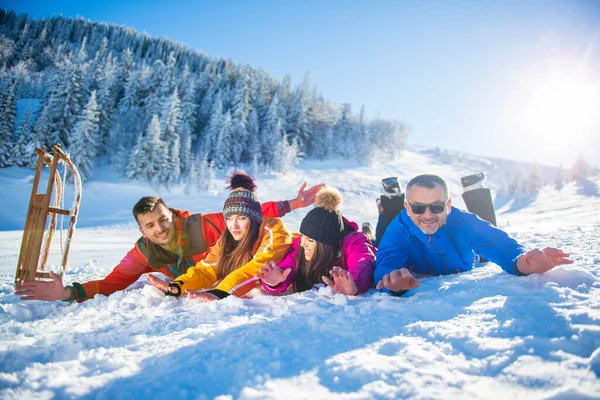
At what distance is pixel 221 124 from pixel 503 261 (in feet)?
125

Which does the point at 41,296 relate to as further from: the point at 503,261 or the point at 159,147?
the point at 159,147

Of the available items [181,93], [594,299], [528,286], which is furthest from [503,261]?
[181,93]

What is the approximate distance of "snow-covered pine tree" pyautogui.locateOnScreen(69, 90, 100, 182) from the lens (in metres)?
26.8

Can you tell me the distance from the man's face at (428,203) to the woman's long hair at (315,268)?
93cm

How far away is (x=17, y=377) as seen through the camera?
137cm

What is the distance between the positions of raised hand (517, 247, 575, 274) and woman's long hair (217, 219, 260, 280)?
2.55 m

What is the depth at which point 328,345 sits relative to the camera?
1633mm

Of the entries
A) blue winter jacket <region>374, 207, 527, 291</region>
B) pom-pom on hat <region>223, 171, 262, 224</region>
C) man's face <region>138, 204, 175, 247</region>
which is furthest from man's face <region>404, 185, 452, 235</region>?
man's face <region>138, 204, 175, 247</region>

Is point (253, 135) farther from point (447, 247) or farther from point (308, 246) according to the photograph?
point (447, 247)

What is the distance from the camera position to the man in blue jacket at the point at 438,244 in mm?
2389

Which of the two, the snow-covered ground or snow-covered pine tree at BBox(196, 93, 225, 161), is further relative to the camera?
snow-covered pine tree at BBox(196, 93, 225, 161)

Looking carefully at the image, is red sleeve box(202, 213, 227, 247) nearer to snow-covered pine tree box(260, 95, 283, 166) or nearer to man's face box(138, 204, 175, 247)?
man's face box(138, 204, 175, 247)

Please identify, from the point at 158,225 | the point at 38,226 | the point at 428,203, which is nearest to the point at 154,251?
the point at 158,225

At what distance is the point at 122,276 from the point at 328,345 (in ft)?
10.3
